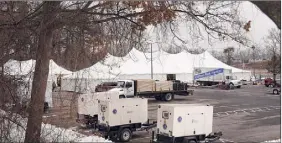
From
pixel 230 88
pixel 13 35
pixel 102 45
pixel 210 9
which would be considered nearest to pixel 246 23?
pixel 210 9

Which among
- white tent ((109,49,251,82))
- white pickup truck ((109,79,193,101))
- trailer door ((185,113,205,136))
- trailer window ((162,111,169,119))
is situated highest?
white tent ((109,49,251,82))

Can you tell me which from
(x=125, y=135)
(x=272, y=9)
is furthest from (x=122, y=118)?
(x=272, y=9)

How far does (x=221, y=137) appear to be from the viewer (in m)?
13.5

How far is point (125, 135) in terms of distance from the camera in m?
13.5

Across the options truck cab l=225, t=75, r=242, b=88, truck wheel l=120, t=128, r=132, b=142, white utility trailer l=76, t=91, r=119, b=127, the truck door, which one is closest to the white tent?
truck cab l=225, t=75, r=242, b=88

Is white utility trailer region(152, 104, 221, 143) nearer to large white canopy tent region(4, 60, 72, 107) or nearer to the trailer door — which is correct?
the trailer door

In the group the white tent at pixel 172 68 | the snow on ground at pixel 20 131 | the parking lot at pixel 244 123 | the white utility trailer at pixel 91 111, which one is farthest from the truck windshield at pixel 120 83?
the snow on ground at pixel 20 131

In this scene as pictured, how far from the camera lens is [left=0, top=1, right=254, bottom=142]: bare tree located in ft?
21.5

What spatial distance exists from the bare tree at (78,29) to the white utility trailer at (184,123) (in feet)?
14.5

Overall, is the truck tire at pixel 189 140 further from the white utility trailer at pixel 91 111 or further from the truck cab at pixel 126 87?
the truck cab at pixel 126 87

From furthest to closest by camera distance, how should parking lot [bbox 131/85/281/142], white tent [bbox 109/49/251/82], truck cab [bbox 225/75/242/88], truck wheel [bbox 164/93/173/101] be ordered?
truck cab [bbox 225/75/242/88]
white tent [bbox 109/49/251/82]
truck wheel [bbox 164/93/173/101]
parking lot [bbox 131/85/281/142]

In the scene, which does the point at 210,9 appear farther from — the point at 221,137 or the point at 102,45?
the point at 221,137

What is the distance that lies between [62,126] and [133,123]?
509cm

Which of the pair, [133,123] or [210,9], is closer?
[210,9]
